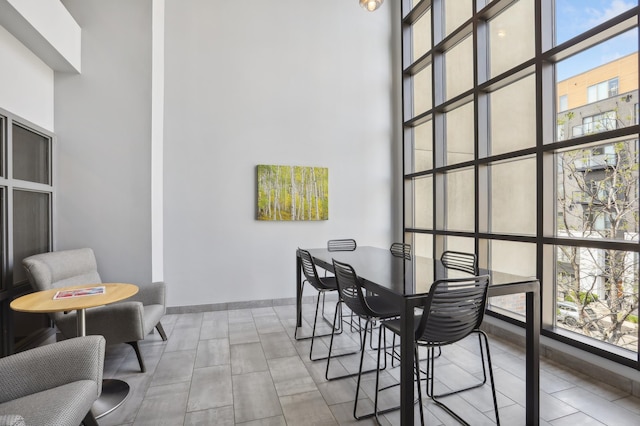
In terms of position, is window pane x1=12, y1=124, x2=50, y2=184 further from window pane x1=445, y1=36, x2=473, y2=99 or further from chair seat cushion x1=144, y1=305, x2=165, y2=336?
window pane x1=445, y1=36, x2=473, y2=99

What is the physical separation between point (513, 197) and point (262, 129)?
3248 mm

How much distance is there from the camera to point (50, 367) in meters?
1.65

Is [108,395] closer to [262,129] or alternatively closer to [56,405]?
[56,405]

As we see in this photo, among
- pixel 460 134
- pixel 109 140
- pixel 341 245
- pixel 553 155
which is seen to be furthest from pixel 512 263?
pixel 109 140

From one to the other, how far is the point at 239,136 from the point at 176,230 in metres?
1.52

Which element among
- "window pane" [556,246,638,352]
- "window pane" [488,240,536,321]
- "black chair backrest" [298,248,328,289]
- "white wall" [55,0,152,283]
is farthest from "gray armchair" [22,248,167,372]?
"window pane" [556,246,638,352]

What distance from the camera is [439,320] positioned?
178 centimetres

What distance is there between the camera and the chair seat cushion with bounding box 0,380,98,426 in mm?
1383

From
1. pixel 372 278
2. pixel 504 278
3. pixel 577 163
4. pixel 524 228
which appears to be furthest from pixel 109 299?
pixel 577 163

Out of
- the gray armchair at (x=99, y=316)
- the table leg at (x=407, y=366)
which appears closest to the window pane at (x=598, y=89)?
the table leg at (x=407, y=366)

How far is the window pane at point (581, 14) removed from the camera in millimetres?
2579

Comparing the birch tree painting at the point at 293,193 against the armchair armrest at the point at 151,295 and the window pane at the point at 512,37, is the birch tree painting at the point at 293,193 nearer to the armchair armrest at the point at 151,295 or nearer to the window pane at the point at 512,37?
the armchair armrest at the point at 151,295

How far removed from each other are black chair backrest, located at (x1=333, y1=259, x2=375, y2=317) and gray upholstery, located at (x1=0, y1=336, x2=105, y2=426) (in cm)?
147

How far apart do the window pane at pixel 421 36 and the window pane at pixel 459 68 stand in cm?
52
